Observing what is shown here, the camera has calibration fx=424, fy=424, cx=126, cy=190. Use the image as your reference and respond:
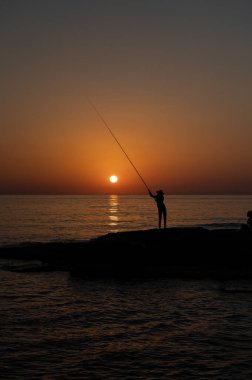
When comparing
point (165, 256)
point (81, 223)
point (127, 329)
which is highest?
point (165, 256)

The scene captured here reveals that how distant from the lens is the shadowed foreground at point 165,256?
21.8 metres

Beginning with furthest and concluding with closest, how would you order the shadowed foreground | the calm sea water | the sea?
the calm sea water → the shadowed foreground → the sea

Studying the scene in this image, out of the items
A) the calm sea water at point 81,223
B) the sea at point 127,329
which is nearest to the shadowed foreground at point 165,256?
the sea at point 127,329

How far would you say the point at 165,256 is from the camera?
2345cm

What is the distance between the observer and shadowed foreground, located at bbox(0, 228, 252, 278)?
856 inches

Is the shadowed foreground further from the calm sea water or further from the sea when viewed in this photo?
the calm sea water

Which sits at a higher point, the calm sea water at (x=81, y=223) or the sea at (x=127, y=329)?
the sea at (x=127, y=329)

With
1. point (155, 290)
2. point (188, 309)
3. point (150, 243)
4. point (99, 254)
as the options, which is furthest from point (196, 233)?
point (188, 309)

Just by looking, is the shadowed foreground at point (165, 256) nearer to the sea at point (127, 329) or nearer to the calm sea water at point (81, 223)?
the sea at point (127, 329)

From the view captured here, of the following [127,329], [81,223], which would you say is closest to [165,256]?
[127,329]

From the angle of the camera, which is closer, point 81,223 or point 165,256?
point 165,256

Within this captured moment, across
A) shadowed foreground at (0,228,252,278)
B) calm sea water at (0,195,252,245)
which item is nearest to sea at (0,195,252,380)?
shadowed foreground at (0,228,252,278)

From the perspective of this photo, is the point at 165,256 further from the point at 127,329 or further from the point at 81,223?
the point at 81,223

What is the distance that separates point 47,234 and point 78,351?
3891 centimetres
